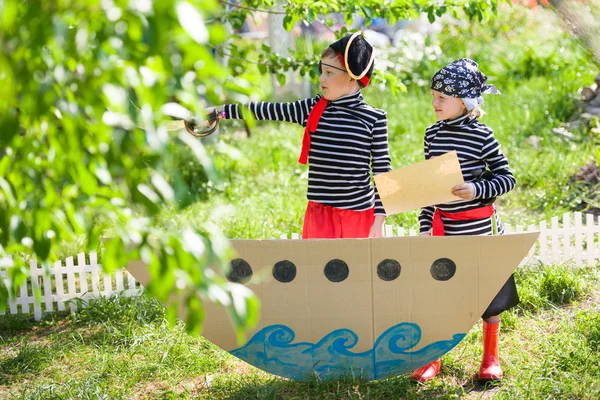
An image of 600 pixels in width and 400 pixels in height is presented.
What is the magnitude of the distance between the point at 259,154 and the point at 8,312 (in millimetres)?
3038

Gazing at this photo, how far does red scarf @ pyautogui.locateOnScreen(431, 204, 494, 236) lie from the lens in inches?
117

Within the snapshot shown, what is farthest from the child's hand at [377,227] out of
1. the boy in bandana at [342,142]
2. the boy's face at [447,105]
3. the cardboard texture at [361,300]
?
the boy's face at [447,105]

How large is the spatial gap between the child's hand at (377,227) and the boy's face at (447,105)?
49cm

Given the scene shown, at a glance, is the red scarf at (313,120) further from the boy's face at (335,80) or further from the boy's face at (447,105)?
the boy's face at (447,105)

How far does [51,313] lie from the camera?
392cm

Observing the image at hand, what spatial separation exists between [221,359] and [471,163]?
133cm

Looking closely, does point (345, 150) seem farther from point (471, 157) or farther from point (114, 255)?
point (114, 255)

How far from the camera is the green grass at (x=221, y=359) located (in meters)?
2.88

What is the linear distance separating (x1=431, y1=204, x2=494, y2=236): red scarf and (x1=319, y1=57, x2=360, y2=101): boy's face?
2.01ft

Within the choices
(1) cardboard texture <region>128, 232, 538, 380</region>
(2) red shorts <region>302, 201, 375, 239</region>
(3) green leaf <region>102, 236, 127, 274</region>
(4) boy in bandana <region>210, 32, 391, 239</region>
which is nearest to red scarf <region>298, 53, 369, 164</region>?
(4) boy in bandana <region>210, 32, 391, 239</region>

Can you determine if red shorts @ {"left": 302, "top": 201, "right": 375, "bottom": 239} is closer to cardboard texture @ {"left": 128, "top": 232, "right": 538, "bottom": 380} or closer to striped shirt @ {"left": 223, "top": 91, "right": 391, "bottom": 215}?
striped shirt @ {"left": 223, "top": 91, "right": 391, "bottom": 215}

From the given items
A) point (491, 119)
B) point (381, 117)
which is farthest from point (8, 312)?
point (491, 119)

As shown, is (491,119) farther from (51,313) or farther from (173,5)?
(173,5)

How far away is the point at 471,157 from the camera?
2930 mm
